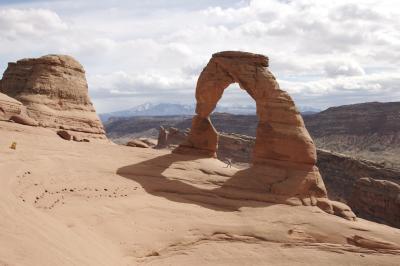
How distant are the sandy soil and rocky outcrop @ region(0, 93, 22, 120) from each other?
627 centimetres

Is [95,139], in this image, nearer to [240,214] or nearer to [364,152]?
[240,214]

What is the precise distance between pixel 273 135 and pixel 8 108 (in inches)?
632

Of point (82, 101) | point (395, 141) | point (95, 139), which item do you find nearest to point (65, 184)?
point (95, 139)

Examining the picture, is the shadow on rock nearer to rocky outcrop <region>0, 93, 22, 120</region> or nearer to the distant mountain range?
rocky outcrop <region>0, 93, 22, 120</region>

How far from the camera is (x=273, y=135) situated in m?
18.9

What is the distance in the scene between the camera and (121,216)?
1384cm

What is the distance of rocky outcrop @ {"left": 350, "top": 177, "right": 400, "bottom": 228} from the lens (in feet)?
97.7

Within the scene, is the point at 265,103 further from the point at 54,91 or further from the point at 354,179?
the point at 354,179

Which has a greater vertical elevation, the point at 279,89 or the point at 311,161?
the point at 279,89

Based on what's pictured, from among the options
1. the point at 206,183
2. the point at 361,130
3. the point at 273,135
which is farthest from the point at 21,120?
the point at 361,130

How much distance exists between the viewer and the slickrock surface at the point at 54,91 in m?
29.4

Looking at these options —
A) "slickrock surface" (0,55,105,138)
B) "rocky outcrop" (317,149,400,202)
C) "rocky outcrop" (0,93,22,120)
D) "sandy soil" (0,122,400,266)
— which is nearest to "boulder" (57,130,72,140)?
"slickrock surface" (0,55,105,138)

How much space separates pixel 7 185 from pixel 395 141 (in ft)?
239

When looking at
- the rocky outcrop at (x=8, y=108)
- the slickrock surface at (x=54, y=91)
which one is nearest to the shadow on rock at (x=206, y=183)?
the rocky outcrop at (x=8, y=108)
